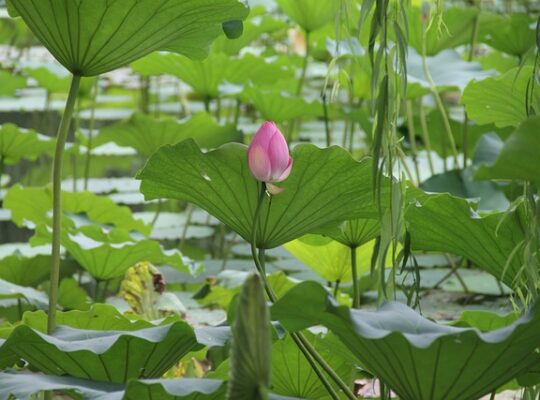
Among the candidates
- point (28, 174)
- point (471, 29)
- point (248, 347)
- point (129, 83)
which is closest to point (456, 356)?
point (248, 347)

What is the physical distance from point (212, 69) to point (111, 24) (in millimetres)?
1687

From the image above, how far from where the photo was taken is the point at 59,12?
127cm

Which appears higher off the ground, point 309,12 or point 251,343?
point 309,12

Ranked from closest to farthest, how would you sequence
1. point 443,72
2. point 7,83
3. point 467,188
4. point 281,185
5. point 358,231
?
point 281,185, point 358,231, point 467,188, point 443,72, point 7,83

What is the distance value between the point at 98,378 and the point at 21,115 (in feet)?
15.0

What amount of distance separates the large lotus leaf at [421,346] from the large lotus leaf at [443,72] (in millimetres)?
1503

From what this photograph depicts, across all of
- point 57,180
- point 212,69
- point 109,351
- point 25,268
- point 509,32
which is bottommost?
point 25,268

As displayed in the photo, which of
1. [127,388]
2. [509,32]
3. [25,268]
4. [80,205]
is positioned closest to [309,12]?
[509,32]

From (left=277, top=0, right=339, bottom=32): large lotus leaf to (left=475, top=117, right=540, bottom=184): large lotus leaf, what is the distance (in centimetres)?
220

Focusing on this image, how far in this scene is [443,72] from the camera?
2645mm

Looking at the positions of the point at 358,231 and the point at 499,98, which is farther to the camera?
the point at 499,98

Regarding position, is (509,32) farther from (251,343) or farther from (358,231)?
(251,343)

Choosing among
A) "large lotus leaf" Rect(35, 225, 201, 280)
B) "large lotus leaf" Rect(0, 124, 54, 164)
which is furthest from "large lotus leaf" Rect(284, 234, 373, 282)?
"large lotus leaf" Rect(0, 124, 54, 164)

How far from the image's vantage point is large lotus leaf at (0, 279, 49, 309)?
67.2 inches
